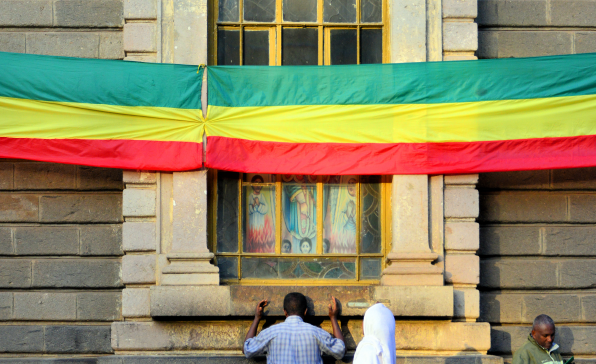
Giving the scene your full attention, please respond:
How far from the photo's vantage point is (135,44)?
8.07 meters

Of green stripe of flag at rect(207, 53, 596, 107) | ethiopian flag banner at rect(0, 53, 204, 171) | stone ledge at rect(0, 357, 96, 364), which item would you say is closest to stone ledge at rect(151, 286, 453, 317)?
stone ledge at rect(0, 357, 96, 364)

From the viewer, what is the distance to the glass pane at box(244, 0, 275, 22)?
331 inches

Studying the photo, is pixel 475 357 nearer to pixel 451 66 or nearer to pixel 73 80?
pixel 451 66

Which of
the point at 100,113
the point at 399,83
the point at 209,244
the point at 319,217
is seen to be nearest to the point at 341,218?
the point at 319,217

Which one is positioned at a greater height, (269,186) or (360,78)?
(360,78)

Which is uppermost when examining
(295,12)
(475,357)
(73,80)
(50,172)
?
(295,12)

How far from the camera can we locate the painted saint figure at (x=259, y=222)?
827 centimetres

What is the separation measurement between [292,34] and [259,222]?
7.21ft

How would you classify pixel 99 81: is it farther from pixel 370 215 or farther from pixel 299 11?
pixel 370 215

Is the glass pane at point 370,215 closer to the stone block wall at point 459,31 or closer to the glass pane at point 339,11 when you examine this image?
the stone block wall at point 459,31

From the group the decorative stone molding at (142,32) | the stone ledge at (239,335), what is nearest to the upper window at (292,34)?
the decorative stone molding at (142,32)

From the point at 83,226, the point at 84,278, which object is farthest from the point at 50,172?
the point at 84,278

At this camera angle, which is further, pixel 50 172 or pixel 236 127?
pixel 50 172

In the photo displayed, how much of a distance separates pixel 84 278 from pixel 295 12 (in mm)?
3867
